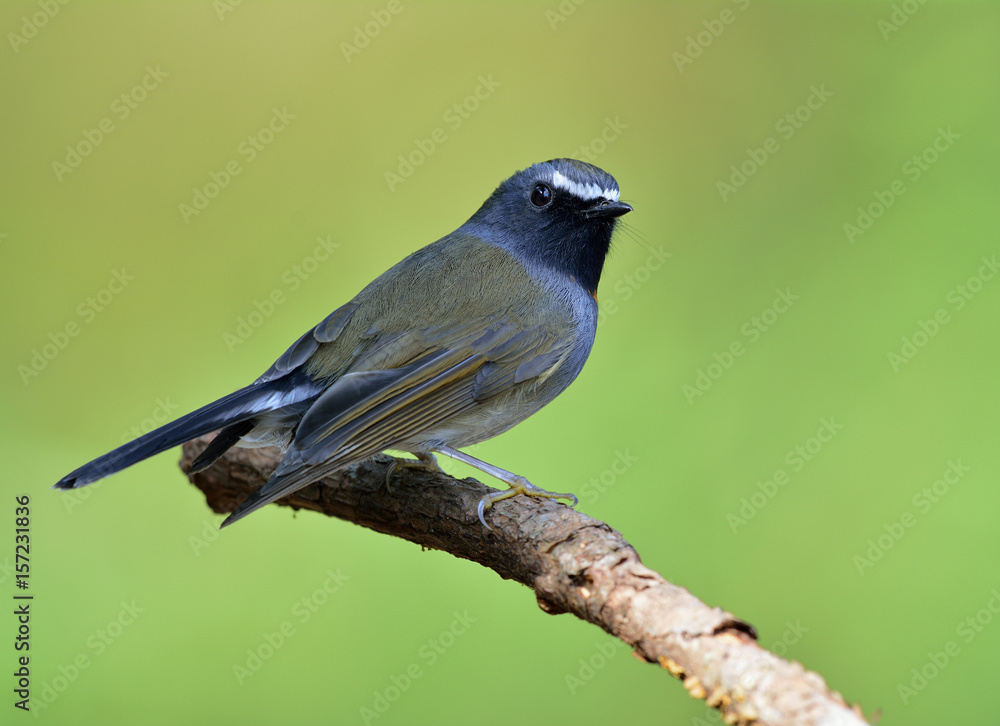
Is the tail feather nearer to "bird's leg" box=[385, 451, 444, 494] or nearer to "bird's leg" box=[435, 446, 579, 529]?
"bird's leg" box=[385, 451, 444, 494]

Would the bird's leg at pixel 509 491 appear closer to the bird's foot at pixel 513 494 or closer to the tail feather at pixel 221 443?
the bird's foot at pixel 513 494

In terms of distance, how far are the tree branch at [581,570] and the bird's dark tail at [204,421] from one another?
39 cm

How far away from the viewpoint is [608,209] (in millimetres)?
3092

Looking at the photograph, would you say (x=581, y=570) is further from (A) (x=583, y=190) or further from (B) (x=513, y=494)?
(A) (x=583, y=190)

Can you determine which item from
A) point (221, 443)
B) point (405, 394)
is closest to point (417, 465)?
point (405, 394)

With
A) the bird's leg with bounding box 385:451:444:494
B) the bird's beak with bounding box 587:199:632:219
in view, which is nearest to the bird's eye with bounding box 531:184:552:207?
the bird's beak with bounding box 587:199:632:219

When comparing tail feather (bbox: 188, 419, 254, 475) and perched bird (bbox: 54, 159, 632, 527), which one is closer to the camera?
perched bird (bbox: 54, 159, 632, 527)

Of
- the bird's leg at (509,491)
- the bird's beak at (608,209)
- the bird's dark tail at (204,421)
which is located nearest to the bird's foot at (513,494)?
the bird's leg at (509,491)

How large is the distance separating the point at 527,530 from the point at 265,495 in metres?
0.75

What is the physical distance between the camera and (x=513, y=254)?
320 centimetres

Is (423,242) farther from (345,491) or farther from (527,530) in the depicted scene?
(527,530)

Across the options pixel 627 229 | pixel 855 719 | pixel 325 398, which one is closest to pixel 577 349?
pixel 627 229

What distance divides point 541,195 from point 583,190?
0.19m

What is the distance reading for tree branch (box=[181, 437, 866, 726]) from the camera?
5.36 feet
